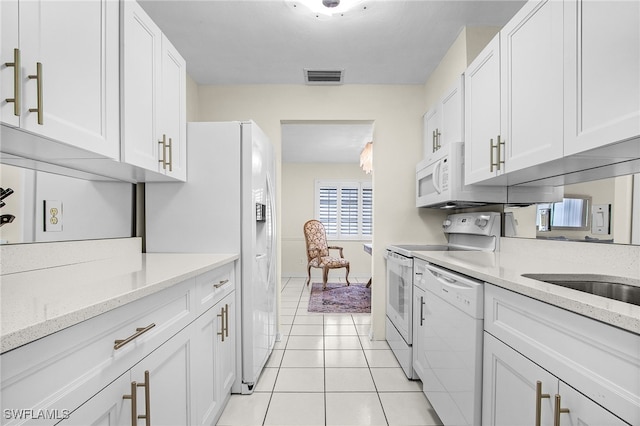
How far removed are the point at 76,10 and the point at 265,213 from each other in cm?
150

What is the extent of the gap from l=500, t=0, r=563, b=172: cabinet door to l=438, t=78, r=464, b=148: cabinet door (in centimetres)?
52

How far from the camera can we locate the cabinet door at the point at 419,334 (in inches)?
77.7

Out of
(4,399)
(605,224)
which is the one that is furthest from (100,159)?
(605,224)

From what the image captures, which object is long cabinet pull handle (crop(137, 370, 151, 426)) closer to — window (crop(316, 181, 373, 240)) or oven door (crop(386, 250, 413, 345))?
oven door (crop(386, 250, 413, 345))

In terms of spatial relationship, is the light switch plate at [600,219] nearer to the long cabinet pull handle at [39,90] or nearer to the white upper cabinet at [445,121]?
the white upper cabinet at [445,121]

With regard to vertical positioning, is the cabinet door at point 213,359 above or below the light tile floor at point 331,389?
above

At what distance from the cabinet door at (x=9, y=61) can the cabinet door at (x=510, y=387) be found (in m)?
1.68

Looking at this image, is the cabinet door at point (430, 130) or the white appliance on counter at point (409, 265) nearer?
the white appliance on counter at point (409, 265)

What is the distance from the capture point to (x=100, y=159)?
136 cm

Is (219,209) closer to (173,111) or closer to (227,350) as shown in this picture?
(173,111)

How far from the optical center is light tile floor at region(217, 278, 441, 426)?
1.81m

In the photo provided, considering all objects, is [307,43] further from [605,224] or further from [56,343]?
[56,343]

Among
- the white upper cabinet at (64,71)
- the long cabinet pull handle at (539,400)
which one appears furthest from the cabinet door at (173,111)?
the long cabinet pull handle at (539,400)

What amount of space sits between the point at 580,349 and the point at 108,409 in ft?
4.00
